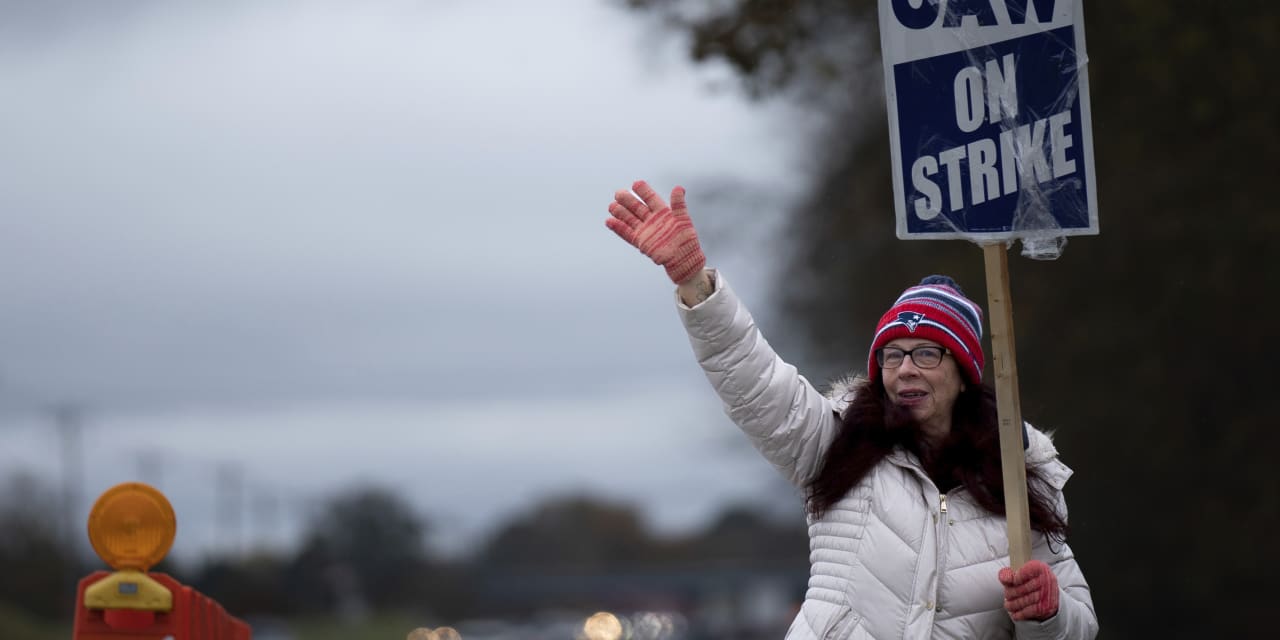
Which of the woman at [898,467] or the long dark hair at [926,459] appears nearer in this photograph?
the woman at [898,467]

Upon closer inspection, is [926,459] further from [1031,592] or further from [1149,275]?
[1149,275]

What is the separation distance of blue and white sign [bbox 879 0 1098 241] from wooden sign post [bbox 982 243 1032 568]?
13 centimetres

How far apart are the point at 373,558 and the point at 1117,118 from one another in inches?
3114

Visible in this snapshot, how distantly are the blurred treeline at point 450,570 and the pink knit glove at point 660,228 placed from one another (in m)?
51.4

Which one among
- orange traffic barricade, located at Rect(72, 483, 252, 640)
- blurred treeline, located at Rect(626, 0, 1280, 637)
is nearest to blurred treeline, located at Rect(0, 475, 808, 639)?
blurred treeline, located at Rect(626, 0, 1280, 637)

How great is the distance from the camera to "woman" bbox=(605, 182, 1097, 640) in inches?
169

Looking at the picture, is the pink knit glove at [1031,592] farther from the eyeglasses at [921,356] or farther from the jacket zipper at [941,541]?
the eyeglasses at [921,356]

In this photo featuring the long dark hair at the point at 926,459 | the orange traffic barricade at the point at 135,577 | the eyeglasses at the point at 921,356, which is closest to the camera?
the long dark hair at the point at 926,459

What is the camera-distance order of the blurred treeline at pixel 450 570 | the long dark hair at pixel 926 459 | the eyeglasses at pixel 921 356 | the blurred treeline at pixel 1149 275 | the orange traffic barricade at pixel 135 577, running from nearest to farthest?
the long dark hair at pixel 926 459, the eyeglasses at pixel 921 356, the orange traffic barricade at pixel 135 577, the blurred treeline at pixel 1149 275, the blurred treeline at pixel 450 570

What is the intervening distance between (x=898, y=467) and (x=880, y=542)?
0.76 feet

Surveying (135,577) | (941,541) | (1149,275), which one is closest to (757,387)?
(941,541)

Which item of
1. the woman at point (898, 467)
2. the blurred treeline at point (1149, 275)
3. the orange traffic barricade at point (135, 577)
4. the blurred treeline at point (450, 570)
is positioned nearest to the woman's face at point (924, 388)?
the woman at point (898, 467)

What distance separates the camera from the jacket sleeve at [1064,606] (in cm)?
428

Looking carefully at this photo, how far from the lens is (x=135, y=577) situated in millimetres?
5191
